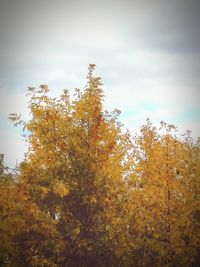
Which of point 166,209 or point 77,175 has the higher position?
point 77,175

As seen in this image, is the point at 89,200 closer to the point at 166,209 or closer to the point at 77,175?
the point at 77,175

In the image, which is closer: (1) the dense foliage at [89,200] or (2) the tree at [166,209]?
(1) the dense foliage at [89,200]

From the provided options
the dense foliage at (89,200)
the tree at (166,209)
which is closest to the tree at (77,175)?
the dense foliage at (89,200)

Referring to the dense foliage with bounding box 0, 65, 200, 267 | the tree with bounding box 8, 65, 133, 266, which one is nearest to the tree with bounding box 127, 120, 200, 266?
the dense foliage with bounding box 0, 65, 200, 267

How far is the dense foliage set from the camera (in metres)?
11.3

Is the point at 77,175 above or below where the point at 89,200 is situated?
above

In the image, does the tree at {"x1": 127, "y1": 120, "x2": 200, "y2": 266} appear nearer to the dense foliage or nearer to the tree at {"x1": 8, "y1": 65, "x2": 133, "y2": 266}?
the dense foliage

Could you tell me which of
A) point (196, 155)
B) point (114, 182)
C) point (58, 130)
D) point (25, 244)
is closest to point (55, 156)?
point (58, 130)

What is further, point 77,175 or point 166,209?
point 166,209

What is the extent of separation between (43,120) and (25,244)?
443 cm

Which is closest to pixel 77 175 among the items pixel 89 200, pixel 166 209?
pixel 89 200

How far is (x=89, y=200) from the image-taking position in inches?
473

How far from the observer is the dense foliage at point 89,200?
1130cm

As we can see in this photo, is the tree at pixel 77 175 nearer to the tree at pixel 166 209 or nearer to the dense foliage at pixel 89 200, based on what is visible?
the dense foliage at pixel 89 200
